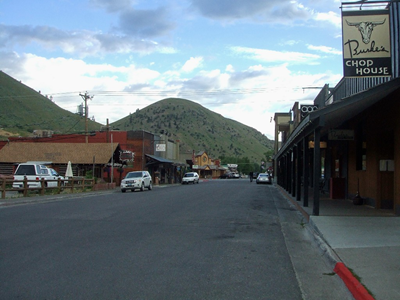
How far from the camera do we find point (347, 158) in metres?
20.1

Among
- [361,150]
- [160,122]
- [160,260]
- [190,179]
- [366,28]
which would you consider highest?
[160,122]

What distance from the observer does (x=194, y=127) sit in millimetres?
150375

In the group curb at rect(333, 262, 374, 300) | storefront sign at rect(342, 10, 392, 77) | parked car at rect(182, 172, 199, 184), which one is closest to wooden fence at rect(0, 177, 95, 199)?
storefront sign at rect(342, 10, 392, 77)

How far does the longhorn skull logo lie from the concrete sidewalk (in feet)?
16.9

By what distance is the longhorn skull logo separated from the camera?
1222cm

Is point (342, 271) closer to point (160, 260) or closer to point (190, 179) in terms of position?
point (160, 260)

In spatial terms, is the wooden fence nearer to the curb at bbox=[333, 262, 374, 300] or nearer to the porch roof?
the porch roof

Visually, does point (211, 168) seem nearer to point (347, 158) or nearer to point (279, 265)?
point (347, 158)

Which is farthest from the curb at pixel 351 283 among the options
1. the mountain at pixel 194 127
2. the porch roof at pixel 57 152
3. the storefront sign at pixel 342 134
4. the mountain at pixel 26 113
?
→ the mountain at pixel 194 127

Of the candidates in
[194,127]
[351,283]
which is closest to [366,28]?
[351,283]

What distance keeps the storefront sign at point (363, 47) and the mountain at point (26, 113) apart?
5947 centimetres

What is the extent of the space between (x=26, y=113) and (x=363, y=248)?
8056cm

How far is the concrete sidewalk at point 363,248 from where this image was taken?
5867mm

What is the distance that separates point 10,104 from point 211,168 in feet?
176
